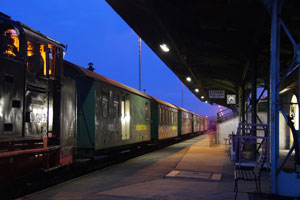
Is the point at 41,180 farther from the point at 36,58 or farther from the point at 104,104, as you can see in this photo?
the point at 36,58

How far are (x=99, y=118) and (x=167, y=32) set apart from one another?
3.63 meters

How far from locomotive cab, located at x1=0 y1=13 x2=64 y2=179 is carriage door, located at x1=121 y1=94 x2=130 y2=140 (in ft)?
17.8

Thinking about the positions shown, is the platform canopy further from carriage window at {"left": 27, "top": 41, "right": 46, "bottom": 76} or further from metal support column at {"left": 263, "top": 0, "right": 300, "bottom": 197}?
carriage window at {"left": 27, "top": 41, "right": 46, "bottom": 76}

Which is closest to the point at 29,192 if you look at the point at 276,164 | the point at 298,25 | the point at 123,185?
the point at 123,185

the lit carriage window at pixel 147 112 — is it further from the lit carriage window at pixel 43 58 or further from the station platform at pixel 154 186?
the lit carriage window at pixel 43 58

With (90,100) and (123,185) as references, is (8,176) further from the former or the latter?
(90,100)

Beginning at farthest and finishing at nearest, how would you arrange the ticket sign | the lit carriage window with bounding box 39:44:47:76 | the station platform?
the ticket sign → the lit carriage window with bounding box 39:44:47:76 → the station platform

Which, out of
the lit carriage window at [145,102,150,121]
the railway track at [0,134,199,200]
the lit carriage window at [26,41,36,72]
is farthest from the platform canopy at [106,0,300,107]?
the railway track at [0,134,199,200]

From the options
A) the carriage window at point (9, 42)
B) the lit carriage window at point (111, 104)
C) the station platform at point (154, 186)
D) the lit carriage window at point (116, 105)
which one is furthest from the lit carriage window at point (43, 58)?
the lit carriage window at point (116, 105)

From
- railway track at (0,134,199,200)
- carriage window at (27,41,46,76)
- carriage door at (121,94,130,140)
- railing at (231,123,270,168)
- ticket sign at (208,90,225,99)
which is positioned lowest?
railway track at (0,134,199,200)

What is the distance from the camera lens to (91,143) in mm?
10625

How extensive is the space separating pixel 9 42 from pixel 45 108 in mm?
1876

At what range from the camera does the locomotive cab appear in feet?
21.4

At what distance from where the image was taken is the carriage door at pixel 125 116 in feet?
45.4
